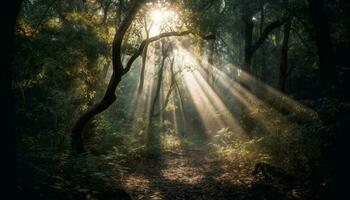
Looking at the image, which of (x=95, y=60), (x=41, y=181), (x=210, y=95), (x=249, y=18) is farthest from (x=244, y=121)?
(x=210, y=95)

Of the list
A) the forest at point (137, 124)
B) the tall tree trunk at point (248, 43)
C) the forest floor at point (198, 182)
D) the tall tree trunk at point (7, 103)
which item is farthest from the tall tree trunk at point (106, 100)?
the tall tree trunk at point (248, 43)

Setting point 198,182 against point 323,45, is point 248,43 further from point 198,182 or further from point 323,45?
point 198,182

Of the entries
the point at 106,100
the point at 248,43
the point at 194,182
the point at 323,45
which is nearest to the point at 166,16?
the point at 106,100

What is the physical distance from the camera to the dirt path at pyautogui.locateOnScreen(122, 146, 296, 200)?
977cm

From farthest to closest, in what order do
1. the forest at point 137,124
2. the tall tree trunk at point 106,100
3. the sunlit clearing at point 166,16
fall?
the sunlit clearing at point 166,16 → the tall tree trunk at point 106,100 → the forest at point 137,124

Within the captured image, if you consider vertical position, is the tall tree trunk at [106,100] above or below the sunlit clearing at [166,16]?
below

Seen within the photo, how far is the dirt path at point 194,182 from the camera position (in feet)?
32.0

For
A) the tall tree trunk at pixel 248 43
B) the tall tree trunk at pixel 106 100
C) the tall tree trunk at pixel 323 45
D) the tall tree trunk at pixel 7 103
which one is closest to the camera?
the tall tree trunk at pixel 7 103

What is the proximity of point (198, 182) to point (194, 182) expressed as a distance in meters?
0.15

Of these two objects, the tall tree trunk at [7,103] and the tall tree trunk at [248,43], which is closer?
the tall tree trunk at [7,103]

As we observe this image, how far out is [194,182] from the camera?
1205cm

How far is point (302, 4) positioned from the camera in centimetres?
1889

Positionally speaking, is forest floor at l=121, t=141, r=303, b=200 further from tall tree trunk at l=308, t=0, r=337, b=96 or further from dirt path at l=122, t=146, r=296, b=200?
tall tree trunk at l=308, t=0, r=337, b=96

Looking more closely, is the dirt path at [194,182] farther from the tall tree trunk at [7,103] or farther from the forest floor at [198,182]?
the tall tree trunk at [7,103]
